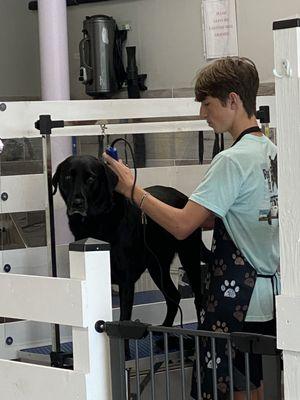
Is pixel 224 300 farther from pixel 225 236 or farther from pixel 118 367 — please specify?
pixel 118 367

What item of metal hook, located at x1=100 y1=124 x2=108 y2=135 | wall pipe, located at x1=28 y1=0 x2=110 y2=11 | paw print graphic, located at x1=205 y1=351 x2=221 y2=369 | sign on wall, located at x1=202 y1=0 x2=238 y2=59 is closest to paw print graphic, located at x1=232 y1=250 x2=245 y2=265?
paw print graphic, located at x1=205 y1=351 x2=221 y2=369

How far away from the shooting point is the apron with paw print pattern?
8.22ft

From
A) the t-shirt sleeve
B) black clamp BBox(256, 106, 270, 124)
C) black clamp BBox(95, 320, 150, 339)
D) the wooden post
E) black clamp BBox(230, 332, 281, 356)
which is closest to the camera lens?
the wooden post

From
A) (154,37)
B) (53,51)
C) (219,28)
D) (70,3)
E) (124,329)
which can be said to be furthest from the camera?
(70,3)

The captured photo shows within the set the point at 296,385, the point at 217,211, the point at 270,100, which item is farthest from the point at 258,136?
the point at 270,100

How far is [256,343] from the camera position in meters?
2.05

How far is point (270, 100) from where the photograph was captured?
3.86 metres

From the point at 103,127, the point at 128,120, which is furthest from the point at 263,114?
the point at 103,127

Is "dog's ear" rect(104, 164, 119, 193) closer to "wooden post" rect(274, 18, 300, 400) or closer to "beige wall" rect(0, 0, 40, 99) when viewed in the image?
"wooden post" rect(274, 18, 300, 400)

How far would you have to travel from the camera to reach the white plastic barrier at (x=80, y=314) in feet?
7.66

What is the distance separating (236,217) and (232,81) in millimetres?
369

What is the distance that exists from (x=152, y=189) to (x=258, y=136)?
768mm

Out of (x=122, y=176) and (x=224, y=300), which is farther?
(x=122, y=176)

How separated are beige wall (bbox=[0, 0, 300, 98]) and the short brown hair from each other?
2487 millimetres
